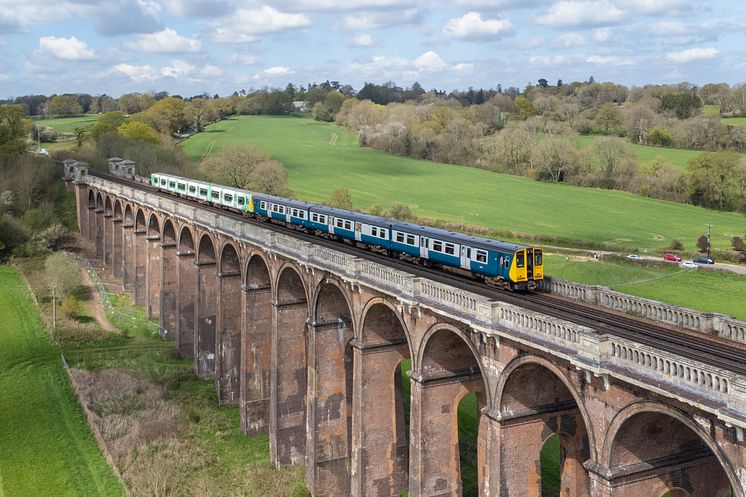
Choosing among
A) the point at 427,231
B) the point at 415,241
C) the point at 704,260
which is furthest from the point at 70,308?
the point at 704,260

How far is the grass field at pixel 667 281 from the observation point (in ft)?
215

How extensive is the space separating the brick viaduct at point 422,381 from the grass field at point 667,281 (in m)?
39.6

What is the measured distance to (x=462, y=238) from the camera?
33.3 meters

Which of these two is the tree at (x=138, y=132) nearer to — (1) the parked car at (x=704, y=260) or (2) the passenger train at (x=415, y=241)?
(2) the passenger train at (x=415, y=241)

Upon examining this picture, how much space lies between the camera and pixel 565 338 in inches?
800


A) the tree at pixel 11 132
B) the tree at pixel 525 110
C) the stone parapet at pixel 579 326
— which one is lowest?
the stone parapet at pixel 579 326

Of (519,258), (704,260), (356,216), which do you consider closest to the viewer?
(519,258)

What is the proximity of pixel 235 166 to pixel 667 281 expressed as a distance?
213 ft

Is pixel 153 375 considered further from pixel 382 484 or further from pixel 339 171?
pixel 339 171

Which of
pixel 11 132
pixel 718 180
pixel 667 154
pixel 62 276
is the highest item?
pixel 11 132

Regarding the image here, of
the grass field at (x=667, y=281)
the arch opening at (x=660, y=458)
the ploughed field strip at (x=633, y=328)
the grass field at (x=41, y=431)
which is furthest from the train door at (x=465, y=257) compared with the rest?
the grass field at (x=667, y=281)

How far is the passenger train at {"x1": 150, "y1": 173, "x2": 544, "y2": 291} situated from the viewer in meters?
30.3

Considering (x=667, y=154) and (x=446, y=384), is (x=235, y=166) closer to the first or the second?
(x=667, y=154)

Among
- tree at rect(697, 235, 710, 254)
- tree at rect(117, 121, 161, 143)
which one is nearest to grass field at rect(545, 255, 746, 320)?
tree at rect(697, 235, 710, 254)
